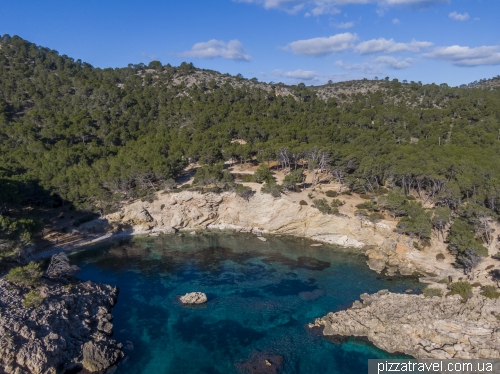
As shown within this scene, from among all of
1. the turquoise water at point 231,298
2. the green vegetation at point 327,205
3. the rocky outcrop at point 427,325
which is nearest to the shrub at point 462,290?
the rocky outcrop at point 427,325

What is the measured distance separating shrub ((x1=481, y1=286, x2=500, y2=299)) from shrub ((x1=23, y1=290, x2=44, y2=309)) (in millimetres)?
42166

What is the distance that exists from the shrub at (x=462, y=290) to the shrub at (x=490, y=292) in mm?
1205

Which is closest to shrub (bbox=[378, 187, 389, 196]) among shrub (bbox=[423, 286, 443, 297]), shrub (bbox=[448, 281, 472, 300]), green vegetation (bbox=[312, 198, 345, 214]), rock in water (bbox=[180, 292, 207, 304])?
green vegetation (bbox=[312, 198, 345, 214])

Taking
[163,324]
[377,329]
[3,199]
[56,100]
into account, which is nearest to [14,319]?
[163,324]

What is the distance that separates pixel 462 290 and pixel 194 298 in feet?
92.1

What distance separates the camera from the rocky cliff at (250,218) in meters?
51.1

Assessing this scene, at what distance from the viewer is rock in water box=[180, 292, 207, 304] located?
A: 114ft

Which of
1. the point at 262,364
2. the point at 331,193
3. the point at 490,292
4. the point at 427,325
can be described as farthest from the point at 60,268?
the point at 490,292

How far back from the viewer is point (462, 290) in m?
32.0

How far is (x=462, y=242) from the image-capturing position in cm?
3994

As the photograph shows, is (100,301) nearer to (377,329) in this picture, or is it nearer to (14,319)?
(14,319)

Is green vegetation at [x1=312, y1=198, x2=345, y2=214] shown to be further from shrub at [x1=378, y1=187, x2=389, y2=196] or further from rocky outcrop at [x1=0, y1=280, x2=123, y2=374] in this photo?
rocky outcrop at [x1=0, y1=280, x2=123, y2=374]

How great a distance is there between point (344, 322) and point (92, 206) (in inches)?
1870

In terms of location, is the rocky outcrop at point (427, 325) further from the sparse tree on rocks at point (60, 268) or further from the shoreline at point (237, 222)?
the sparse tree on rocks at point (60, 268)
